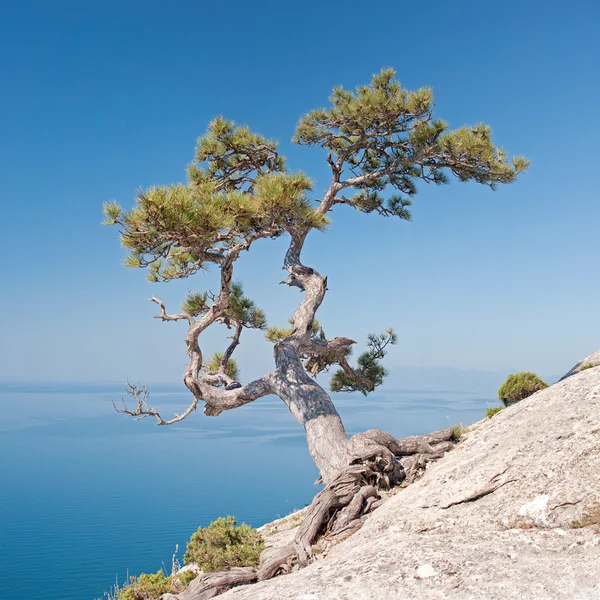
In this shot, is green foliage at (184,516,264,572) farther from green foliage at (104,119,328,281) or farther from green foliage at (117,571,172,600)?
green foliage at (104,119,328,281)

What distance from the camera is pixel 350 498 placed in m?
7.56

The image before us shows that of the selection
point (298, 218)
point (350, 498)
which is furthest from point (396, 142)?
point (350, 498)

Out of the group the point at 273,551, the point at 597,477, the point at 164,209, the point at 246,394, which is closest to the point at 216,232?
the point at 164,209

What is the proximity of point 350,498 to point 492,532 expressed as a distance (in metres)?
2.71

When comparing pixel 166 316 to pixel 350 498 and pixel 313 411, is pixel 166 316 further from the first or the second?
pixel 350 498

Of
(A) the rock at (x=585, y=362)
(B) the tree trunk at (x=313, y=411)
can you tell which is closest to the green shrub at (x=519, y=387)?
(A) the rock at (x=585, y=362)

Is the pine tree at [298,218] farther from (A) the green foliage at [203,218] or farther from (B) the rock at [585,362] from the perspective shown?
(B) the rock at [585,362]

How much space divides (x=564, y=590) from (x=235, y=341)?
865cm

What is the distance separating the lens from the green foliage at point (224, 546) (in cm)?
696

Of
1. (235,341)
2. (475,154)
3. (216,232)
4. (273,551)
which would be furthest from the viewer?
(235,341)

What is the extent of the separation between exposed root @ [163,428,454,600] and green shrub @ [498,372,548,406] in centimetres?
334

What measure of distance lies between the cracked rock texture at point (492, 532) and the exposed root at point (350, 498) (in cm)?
53

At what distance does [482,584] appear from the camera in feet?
13.9

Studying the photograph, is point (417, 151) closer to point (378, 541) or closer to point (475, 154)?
point (475, 154)
